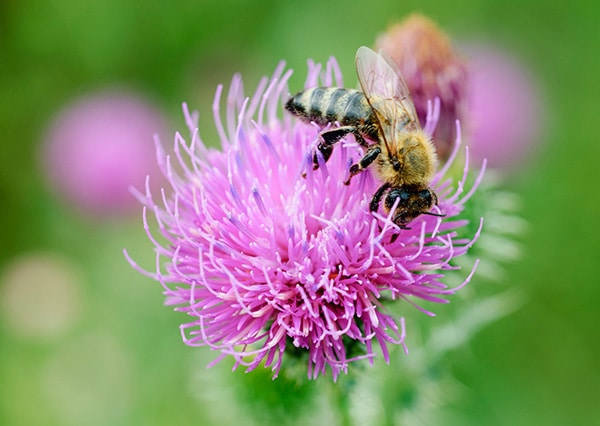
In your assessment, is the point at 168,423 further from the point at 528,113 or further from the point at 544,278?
the point at 528,113

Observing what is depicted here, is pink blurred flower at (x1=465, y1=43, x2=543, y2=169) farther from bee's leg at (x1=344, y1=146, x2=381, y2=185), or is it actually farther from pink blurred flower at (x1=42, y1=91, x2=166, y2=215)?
bee's leg at (x1=344, y1=146, x2=381, y2=185)

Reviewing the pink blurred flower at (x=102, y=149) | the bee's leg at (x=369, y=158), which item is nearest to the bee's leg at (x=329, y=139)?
the bee's leg at (x=369, y=158)

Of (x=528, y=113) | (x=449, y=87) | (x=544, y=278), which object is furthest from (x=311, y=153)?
(x=528, y=113)

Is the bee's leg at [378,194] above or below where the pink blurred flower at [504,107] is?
below

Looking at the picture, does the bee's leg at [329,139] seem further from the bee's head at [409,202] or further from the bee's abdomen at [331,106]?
the bee's head at [409,202]

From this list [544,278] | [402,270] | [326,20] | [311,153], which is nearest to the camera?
[402,270]

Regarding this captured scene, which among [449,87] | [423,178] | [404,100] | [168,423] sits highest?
[449,87]
